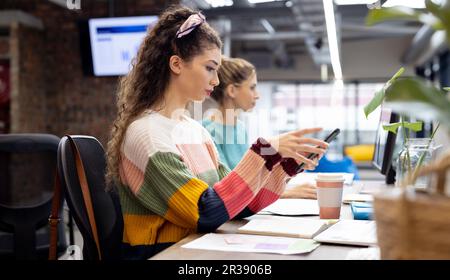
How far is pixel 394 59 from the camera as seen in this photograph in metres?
11.1

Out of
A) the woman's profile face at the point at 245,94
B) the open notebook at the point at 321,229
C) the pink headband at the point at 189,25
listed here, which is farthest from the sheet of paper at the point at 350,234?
the woman's profile face at the point at 245,94

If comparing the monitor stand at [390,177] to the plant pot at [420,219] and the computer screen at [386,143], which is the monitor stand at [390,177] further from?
the plant pot at [420,219]

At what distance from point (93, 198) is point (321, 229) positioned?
0.68 meters

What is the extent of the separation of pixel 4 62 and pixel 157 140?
478 cm

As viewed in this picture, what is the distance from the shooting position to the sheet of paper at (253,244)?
1.05m

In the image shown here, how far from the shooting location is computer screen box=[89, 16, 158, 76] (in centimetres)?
446

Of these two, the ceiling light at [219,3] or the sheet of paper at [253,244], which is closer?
the sheet of paper at [253,244]

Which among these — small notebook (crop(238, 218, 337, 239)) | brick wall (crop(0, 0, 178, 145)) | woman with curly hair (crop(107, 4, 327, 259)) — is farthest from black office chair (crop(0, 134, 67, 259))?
brick wall (crop(0, 0, 178, 145))

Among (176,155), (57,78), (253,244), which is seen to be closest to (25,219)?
(176,155)

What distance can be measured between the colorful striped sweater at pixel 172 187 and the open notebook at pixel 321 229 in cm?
8

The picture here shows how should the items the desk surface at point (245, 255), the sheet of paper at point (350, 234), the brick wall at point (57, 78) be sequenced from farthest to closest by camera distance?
the brick wall at point (57, 78), the sheet of paper at point (350, 234), the desk surface at point (245, 255)

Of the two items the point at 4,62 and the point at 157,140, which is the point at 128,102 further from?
the point at 4,62

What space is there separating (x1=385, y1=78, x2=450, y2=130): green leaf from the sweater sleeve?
625mm
